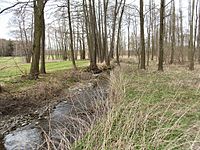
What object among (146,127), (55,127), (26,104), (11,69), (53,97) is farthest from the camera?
(11,69)

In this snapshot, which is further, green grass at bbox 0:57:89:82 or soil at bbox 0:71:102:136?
green grass at bbox 0:57:89:82

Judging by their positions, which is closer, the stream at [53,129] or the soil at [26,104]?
the stream at [53,129]

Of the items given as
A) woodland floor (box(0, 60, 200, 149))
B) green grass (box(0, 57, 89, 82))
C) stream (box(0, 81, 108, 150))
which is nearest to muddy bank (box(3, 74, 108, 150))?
stream (box(0, 81, 108, 150))

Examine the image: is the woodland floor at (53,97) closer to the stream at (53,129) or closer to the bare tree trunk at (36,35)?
the stream at (53,129)

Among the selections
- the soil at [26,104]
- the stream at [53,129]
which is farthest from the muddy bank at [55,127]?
the soil at [26,104]

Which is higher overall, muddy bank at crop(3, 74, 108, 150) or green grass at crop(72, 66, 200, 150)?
green grass at crop(72, 66, 200, 150)

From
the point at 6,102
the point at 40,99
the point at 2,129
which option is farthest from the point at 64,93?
the point at 2,129

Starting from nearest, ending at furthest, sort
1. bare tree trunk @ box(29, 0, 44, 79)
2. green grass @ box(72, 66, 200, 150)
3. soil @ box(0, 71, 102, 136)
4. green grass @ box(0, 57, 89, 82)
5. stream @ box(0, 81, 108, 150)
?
green grass @ box(72, 66, 200, 150) < stream @ box(0, 81, 108, 150) < soil @ box(0, 71, 102, 136) < green grass @ box(0, 57, 89, 82) < bare tree trunk @ box(29, 0, 44, 79)

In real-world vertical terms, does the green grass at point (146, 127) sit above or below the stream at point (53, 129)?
above

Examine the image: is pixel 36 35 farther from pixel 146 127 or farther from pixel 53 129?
pixel 146 127

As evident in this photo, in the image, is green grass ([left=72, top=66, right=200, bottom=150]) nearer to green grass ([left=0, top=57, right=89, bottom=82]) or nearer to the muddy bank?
the muddy bank

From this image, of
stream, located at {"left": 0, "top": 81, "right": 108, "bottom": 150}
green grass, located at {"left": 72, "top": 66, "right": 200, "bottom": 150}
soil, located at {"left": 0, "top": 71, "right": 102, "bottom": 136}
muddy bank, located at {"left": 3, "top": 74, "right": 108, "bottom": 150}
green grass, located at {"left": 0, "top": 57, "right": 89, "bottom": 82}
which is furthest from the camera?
green grass, located at {"left": 0, "top": 57, "right": 89, "bottom": 82}

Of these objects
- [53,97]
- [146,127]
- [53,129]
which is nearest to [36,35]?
[53,97]

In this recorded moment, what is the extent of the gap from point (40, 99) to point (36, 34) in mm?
6000
